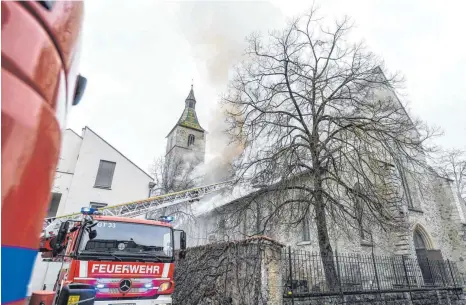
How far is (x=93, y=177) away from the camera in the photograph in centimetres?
1708

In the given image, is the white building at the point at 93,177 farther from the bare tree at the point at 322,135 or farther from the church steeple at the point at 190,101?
the church steeple at the point at 190,101

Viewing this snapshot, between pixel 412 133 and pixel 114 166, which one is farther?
pixel 114 166

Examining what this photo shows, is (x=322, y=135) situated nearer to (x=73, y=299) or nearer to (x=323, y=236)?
(x=323, y=236)

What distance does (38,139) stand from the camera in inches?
41.7

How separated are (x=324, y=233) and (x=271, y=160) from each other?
357 centimetres

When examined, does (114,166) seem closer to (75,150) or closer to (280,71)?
(75,150)

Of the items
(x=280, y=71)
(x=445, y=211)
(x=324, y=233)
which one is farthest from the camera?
(x=445, y=211)

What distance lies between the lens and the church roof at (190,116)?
5012 cm

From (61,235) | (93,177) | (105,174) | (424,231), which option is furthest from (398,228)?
(93,177)

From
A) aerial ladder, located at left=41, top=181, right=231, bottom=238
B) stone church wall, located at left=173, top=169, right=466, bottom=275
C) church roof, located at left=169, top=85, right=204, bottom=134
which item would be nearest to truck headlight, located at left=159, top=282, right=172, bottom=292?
aerial ladder, located at left=41, top=181, right=231, bottom=238

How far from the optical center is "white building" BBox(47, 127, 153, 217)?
1628 centimetres

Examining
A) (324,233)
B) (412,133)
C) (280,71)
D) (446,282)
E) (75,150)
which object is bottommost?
(446,282)

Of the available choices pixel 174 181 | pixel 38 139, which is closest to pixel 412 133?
pixel 38 139

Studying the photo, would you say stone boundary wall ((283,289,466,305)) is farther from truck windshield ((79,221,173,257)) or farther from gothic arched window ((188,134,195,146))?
gothic arched window ((188,134,195,146))
